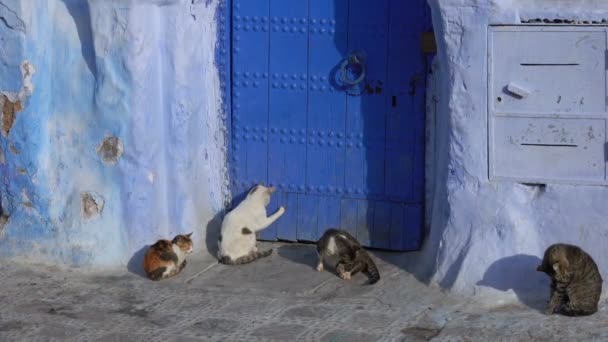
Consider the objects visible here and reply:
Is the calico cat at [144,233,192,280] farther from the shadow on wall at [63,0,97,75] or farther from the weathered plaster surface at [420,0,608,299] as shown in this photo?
the weathered plaster surface at [420,0,608,299]

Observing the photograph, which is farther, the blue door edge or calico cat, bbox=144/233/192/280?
the blue door edge

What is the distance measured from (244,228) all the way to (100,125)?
1.18 meters

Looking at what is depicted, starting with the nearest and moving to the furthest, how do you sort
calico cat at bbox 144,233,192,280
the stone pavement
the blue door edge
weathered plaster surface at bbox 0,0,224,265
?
the stone pavement, calico cat at bbox 144,233,192,280, weathered plaster surface at bbox 0,0,224,265, the blue door edge

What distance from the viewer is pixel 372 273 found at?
25.3 feet

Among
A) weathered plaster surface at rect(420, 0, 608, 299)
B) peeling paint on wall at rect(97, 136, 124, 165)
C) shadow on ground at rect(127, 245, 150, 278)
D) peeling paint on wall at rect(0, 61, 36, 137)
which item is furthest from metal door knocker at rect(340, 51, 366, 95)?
peeling paint on wall at rect(0, 61, 36, 137)

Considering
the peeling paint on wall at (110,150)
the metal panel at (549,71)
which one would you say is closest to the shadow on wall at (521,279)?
the metal panel at (549,71)

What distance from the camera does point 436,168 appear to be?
25.8ft

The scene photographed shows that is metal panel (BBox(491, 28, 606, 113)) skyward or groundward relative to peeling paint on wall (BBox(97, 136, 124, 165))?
skyward

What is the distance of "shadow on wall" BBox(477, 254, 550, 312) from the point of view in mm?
7148

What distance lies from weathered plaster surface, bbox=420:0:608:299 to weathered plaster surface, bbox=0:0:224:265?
1.83 meters

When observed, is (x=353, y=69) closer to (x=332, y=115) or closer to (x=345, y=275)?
(x=332, y=115)

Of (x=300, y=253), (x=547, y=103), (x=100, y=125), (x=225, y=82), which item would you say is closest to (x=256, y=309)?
(x=300, y=253)

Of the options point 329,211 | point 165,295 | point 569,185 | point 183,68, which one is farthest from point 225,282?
point 569,185

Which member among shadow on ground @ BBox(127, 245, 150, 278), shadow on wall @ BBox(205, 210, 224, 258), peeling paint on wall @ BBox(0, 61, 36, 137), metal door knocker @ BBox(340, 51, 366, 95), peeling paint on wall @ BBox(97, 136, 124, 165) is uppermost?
metal door knocker @ BBox(340, 51, 366, 95)
